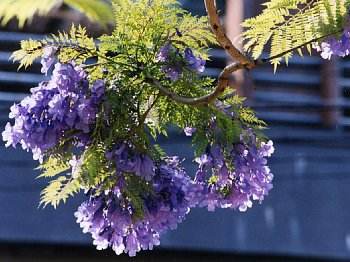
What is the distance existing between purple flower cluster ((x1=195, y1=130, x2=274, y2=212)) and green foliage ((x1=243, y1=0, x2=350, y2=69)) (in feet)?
0.96

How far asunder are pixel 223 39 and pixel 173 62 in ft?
0.77

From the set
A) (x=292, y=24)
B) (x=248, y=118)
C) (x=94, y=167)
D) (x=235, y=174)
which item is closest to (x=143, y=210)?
(x=94, y=167)

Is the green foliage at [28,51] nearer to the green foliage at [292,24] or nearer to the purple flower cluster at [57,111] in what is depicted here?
the purple flower cluster at [57,111]

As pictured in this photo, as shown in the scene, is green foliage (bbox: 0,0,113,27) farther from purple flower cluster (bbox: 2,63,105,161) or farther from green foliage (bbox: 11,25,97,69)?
purple flower cluster (bbox: 2,63,105,161)

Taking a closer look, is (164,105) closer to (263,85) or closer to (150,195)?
(150,195)

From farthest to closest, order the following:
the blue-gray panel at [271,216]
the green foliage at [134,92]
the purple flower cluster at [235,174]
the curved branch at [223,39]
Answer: the blue-gray panel at [271,216]
the purple flower cluster at [235,174]
the green foliage at [134,92]
the curved branch at [223,39]

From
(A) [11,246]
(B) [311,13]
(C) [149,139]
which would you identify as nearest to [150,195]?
(C) [149,139]

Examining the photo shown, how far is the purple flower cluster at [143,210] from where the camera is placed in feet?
9.47

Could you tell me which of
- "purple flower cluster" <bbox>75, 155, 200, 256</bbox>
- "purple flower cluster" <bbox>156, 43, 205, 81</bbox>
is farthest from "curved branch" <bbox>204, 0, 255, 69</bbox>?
"purple flower cluster" <bbox>75, 155, 200, 256</bbox>

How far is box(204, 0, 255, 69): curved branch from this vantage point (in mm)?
2752

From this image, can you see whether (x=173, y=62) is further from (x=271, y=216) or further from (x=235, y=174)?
(x=271, y=216)

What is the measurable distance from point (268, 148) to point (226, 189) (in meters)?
0.17

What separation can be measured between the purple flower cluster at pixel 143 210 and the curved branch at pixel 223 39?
42cm

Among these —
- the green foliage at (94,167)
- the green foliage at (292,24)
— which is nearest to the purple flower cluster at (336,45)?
the green foliage at (292,24)
